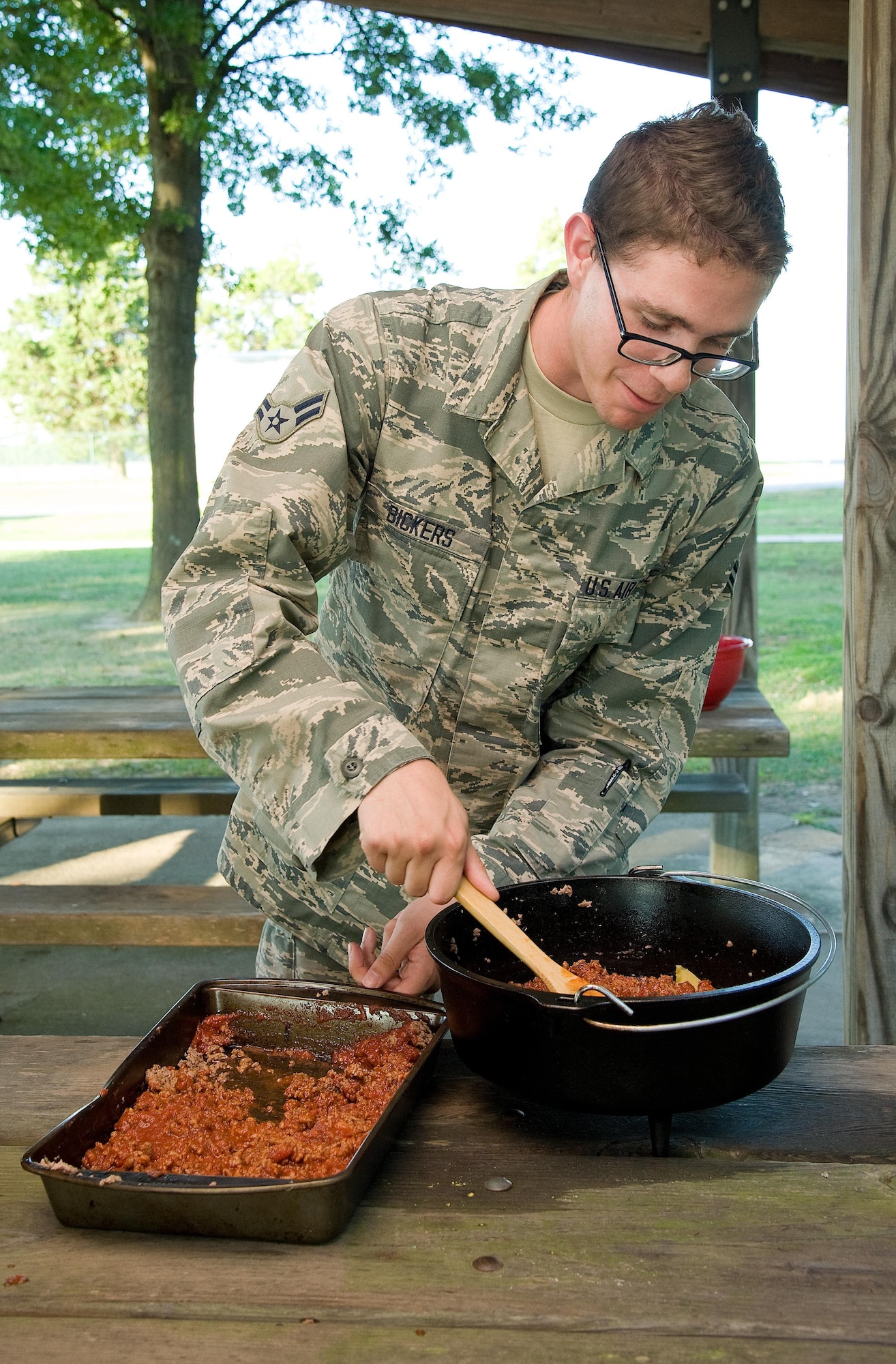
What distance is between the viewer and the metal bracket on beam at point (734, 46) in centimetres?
351

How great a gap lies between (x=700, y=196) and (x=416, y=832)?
84 cm

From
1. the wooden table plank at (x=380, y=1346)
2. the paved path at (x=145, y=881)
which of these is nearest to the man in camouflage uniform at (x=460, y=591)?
the wooden table plank at (x=380, y=1346)

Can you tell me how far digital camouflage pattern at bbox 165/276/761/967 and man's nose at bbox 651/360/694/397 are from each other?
24cm

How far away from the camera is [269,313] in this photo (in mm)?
16688

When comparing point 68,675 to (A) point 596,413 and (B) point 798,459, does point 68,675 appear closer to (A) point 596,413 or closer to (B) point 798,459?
(A) point 596,413

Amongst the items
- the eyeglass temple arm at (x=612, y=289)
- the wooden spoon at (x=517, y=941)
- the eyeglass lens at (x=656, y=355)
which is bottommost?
the wooden spoon at (x=517, y=941)

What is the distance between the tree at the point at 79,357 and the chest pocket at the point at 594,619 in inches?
292

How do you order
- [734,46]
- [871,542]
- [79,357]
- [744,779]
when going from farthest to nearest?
[79,357]
[744,779]
[734,46]
[871,542]

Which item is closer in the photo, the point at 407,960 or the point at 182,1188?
the point at 182,1188

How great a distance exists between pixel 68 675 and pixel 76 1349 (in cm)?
813

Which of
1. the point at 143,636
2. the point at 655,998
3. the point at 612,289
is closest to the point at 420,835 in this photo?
the point at 655,998

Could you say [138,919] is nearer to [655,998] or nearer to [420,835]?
[420,835]

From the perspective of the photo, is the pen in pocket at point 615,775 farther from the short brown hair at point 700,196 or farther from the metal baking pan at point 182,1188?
the short brown hair at point 700,196

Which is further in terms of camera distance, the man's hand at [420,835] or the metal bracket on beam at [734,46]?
the metal bracket on beam at [734,46]
